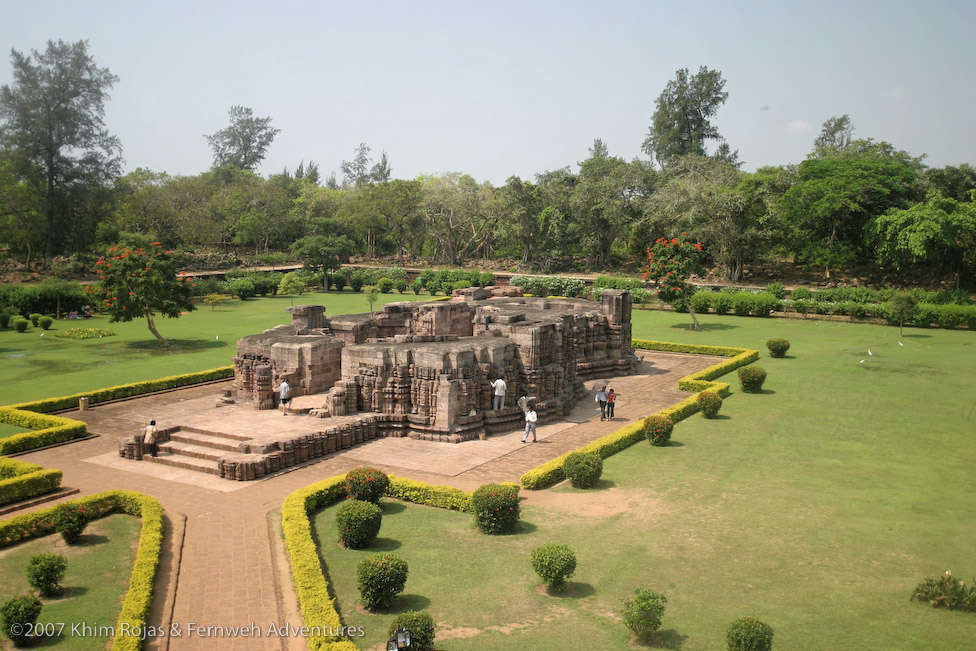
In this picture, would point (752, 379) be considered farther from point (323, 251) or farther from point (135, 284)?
point (323, 251)

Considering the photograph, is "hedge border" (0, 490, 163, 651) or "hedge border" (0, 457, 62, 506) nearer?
"hedge border" (0, 490, 163, 651)

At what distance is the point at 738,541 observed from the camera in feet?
41.0

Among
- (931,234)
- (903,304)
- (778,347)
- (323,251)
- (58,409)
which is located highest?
(931,234)

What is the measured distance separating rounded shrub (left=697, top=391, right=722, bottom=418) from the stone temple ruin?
3.97 m

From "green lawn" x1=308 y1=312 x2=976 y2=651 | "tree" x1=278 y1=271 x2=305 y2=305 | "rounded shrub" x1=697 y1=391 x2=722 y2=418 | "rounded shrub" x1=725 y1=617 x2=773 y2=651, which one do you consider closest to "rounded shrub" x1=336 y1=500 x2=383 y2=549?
"green lawn" x1=308 y1=312 x2=976 y2=651

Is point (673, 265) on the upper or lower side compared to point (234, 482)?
upper

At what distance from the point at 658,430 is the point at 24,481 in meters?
14.3

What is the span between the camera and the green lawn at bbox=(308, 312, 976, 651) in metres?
9.69

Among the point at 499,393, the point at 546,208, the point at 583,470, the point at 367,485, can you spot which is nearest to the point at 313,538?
the point at 367,485

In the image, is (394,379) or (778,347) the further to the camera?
(778,347)

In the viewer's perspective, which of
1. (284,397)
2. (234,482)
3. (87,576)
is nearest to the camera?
(87,576)

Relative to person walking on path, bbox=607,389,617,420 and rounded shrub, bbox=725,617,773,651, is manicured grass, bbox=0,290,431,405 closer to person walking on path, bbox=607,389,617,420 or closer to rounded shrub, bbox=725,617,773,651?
person walking on path, bbox=607,389,617,420

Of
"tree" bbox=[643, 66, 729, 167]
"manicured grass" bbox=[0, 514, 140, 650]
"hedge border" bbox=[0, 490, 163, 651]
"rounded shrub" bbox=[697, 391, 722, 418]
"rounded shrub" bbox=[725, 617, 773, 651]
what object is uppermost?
"tree" bbox=[643, 66, 729, 167]

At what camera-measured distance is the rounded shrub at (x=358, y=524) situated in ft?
40.1
